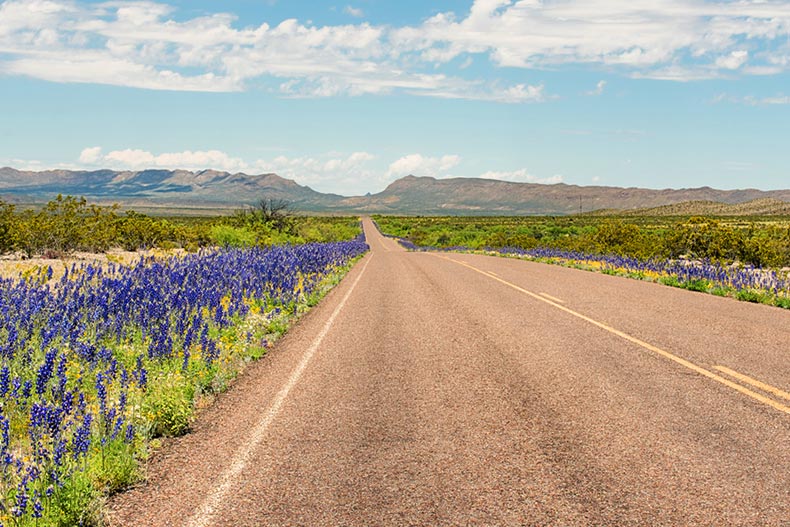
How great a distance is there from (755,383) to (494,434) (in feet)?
11.4

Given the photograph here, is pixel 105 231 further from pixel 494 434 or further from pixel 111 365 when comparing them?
pixel 494 434

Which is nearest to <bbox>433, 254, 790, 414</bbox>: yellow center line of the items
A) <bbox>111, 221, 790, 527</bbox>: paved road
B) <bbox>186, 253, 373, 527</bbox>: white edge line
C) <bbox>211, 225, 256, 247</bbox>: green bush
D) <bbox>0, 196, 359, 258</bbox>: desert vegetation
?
<bbox>111, 221, 790, 527</bbox>: paved road

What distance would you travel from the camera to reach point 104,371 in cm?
712

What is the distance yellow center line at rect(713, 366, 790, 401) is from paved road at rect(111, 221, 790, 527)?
0.14 feet

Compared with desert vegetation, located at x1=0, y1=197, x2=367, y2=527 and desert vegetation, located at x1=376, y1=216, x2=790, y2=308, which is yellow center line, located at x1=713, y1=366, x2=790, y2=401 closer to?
desert vegetation, located at x1=0, y1=197, x2=367, y2=527

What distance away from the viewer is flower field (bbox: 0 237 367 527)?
4.53 metres

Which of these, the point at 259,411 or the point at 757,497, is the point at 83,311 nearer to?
the point at 259,411

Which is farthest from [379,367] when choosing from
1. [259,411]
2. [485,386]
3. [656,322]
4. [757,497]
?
[656,322]

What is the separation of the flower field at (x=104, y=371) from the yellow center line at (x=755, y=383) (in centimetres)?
572

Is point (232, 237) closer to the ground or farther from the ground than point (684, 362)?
farther from the ground

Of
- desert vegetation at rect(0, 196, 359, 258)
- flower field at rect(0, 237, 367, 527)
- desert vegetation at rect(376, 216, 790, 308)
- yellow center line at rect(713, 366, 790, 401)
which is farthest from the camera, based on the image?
desert vegetation at rect(0, 196, 359, 258)

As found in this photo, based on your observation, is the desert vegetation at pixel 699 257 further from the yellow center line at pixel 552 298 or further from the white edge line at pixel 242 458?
the white edge line at pixel 242 458

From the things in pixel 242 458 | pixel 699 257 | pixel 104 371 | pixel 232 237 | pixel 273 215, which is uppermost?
pixel 273 215

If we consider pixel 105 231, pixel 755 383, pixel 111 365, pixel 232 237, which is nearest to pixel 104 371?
pixel 111 365
